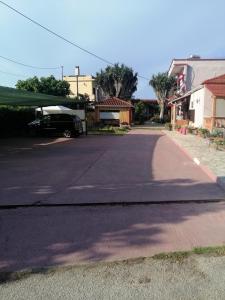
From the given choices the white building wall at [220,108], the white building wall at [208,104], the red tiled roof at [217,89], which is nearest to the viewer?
the white building wall at [220,108]

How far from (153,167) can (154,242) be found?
7.20 meters

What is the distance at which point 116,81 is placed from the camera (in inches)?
2702

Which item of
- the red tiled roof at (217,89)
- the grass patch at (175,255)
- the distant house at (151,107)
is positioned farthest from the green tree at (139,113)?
the grass patch at (175,255)

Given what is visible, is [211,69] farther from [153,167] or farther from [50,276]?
[50,276]

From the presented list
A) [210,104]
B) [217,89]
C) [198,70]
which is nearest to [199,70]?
[198,70]

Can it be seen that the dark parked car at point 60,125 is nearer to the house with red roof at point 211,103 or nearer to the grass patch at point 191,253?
the house with red roof at point 211,103

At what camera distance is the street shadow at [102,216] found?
542cm

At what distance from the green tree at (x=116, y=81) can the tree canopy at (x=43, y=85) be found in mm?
14460

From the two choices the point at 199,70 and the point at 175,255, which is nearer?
the point at 175,255

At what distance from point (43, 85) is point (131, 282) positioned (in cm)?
5167

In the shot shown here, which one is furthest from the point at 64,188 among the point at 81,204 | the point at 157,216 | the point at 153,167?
the point at 153,167

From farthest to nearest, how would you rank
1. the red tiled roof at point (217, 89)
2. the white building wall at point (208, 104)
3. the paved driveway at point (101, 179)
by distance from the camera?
the white building wall at point (208, 104)
the red tiled roof at point (217, 89)
the paved driveway at point (101, 179)

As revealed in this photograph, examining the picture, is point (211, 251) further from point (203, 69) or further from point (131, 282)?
point (203, 69)

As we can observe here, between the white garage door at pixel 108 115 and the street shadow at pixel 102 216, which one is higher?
the white garage door at pixel 108 115
